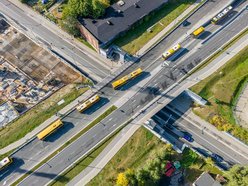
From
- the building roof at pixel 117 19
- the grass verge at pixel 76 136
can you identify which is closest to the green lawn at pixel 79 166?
the grass verge at pixel 76 136

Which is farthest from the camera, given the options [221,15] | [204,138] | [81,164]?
[221,15]

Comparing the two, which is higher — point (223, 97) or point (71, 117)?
point (71, 117)

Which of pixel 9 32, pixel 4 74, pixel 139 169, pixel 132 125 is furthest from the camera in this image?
pixel 9 32

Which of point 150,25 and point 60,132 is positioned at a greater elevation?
point 150,25

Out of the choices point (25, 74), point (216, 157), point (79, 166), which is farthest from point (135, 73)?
point (25, 74)

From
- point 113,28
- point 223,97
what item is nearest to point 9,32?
point 113,28

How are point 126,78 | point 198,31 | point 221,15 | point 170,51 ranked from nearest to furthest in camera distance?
point 126,78
point 170,51
point 198,31
point 221,15

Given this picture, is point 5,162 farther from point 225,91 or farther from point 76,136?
point 225,91

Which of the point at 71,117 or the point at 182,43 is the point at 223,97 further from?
the point at 71,117
